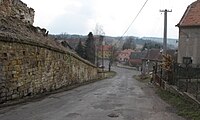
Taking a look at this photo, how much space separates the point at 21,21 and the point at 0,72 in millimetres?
6427

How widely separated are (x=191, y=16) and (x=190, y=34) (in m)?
2.87

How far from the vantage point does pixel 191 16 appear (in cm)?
4178

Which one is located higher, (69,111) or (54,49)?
(54,49)

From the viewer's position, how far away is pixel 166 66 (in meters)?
25.5

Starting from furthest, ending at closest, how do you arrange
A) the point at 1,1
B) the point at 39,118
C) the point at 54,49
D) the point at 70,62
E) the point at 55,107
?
the point at 70,62
the point at 54,49
the point at 1,1
the point at 55,107
the point at 39,118

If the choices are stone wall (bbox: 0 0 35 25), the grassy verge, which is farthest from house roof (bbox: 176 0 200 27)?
the grassy verge

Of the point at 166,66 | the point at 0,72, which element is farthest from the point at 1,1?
the point at 166,66

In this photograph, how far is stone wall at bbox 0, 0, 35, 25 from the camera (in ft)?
49.1

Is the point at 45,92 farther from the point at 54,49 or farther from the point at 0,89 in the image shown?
the point at 0,89

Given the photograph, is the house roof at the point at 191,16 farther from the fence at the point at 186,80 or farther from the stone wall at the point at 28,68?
the stone wall at the point at 28,68

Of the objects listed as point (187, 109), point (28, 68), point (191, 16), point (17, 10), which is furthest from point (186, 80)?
point (191, 16)

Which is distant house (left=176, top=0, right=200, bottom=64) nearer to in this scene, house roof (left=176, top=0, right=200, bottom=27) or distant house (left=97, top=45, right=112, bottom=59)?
house roof (left=176, top=0, right=200, bottom=27)

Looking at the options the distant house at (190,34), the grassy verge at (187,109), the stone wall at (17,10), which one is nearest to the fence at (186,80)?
the grassy verge at (187,109)

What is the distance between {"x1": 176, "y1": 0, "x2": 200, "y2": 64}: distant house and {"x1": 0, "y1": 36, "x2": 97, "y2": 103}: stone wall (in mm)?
22044
